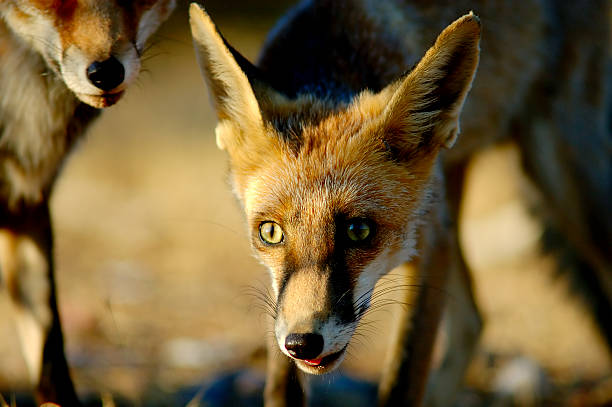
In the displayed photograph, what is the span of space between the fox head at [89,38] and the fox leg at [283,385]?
158 cm

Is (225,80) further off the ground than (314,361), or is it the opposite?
(225,80)

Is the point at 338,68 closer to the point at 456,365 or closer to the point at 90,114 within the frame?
the point at 90,114

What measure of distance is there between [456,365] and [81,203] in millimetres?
5242

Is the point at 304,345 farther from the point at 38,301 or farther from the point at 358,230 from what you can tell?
the point at 38,301

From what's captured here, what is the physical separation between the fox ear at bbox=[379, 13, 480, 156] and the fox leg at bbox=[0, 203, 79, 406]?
1.79m

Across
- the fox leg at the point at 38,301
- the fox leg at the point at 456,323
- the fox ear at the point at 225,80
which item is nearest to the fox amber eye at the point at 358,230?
the fox ear at the point at 225,80

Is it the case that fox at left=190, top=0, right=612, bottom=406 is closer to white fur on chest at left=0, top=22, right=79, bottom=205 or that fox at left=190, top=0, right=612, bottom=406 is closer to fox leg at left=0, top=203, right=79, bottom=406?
white fur on chest at left=0, top=22, right=79, bottom=205

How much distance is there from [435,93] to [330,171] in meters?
0.56

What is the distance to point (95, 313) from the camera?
662cm

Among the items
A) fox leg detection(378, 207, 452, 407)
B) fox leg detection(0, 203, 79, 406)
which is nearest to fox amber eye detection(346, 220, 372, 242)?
fox leg detection(378, 207, 452, 407)

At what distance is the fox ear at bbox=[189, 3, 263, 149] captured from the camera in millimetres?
3076

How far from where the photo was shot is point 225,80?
324 centimetres

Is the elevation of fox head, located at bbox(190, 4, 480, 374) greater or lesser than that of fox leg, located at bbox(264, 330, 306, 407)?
greater

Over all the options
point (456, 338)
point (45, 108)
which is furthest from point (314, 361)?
point (456, 338)
